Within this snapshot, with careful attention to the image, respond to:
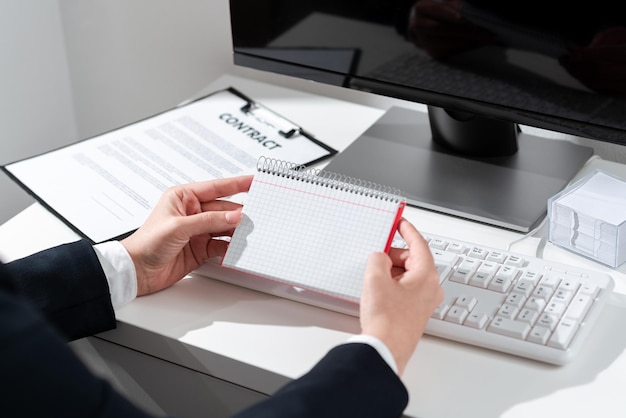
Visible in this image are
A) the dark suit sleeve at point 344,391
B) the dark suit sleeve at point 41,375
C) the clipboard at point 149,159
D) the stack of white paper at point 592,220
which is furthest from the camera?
the clipboard at point 149,159

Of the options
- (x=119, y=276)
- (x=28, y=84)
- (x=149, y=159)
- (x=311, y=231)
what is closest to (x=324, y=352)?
(x=311, y=231)

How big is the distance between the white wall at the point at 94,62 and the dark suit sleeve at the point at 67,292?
64cm

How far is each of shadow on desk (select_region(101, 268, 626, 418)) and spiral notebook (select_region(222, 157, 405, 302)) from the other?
44mm

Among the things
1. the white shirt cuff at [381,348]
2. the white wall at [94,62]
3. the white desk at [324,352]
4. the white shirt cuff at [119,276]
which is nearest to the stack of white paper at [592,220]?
the white desk at [324,352]

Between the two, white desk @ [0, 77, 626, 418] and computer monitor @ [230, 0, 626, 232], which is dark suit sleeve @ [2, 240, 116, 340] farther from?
computer monitor @ [230, 0, 626, 232]

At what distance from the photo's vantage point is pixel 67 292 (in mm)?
843

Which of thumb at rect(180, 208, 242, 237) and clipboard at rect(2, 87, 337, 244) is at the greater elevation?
thumb at rect(180, 208, 242, 237)

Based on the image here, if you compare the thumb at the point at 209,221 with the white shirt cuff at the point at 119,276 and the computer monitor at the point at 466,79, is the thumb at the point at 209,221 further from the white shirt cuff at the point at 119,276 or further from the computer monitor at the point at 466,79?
the computer monitor at the point at 466,79

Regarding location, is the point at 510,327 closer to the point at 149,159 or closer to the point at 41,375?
the point at 41,375

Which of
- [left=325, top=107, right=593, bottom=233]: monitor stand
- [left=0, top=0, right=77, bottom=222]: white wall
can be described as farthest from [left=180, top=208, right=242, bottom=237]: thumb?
[left=0, top=0, right=77, bottom=222]: white wall

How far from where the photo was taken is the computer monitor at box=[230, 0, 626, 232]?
90 centimetres

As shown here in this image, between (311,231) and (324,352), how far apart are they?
12cm

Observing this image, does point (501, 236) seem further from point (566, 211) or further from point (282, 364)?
point (282, 364)

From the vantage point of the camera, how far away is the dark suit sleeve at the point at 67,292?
2.74 ft
